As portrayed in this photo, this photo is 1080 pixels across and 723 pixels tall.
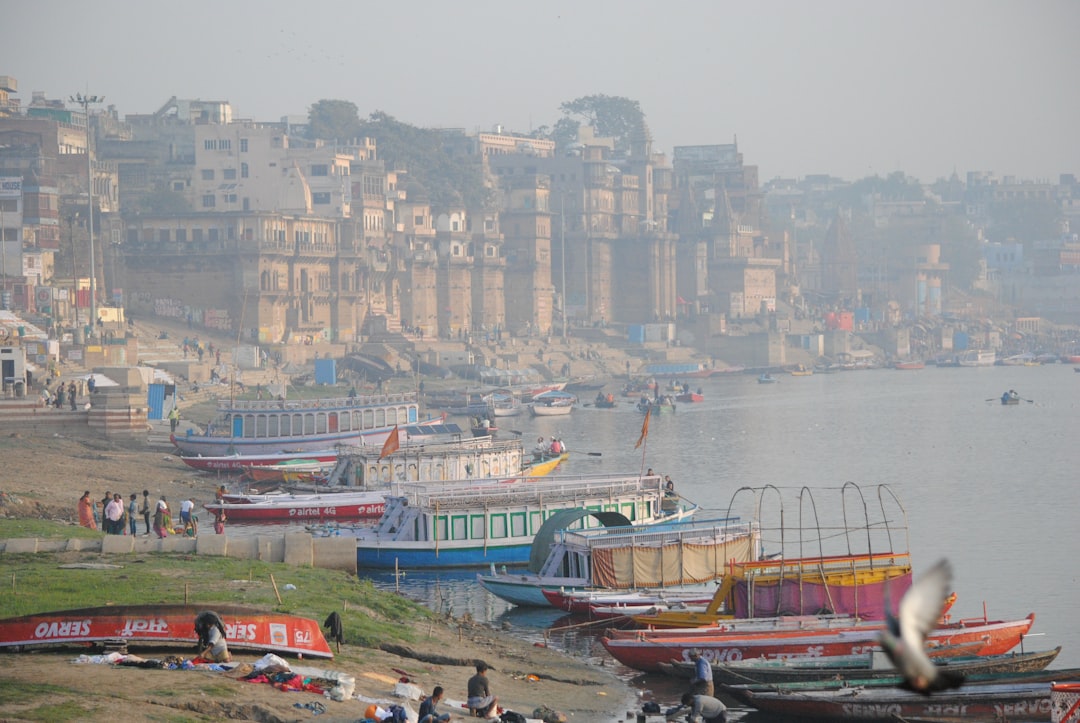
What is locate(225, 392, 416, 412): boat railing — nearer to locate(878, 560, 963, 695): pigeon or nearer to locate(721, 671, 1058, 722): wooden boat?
locate(721, 671, 1058, 722): wooden boat

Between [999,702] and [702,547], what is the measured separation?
28.2 ft

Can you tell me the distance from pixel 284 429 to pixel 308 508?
1294 cm

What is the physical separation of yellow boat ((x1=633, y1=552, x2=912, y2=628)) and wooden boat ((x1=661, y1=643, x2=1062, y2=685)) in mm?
1772

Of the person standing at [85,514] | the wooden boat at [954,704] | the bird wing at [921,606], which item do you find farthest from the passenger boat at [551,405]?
the bird wing at [921,606]

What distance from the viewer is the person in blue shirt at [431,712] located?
1717cm

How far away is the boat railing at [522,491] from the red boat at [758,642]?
907 centimetres

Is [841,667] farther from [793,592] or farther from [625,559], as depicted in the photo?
[625,559]

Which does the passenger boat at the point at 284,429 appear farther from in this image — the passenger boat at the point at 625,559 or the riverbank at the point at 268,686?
the passenger boat at the point at 625,559

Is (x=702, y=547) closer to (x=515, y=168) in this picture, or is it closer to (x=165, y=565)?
(x=165, y=565)

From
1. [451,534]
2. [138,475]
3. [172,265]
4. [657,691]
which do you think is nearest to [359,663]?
[657,691]

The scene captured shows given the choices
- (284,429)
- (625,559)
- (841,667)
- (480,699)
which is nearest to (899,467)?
(284,429)

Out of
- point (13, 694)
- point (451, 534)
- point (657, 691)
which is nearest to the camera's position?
point (13, 694)

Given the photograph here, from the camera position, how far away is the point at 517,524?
32.4m

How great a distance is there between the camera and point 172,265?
80000 millimetres
